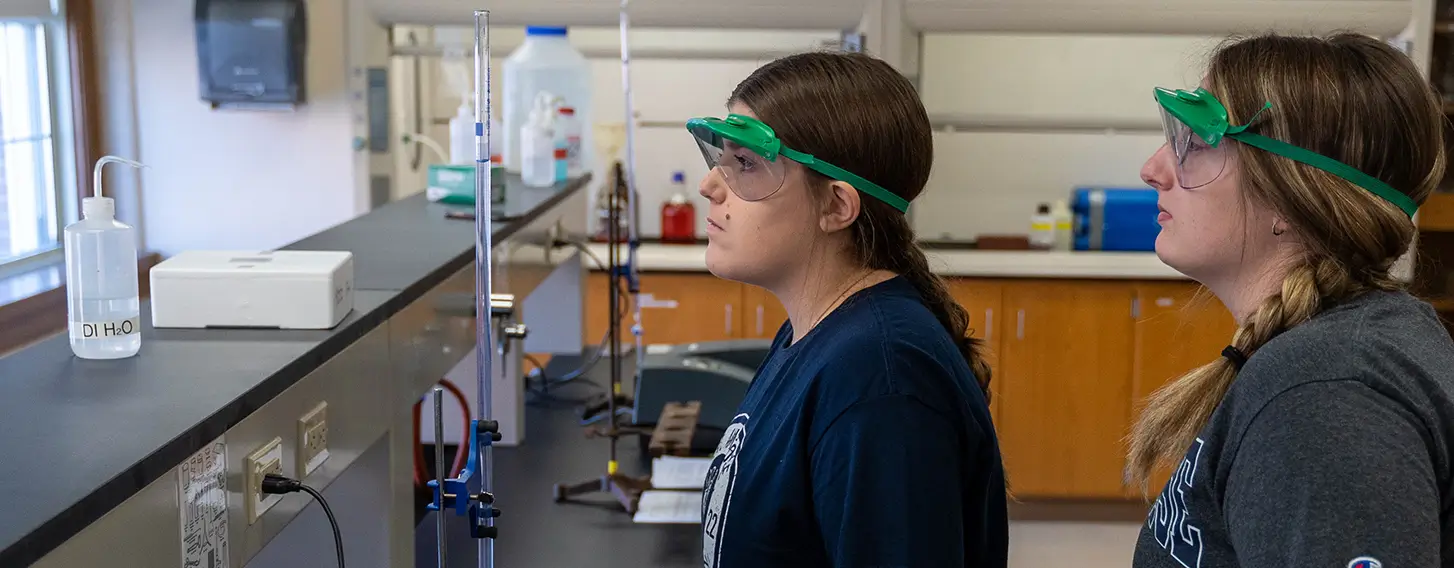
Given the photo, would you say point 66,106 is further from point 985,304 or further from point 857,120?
point 857,120

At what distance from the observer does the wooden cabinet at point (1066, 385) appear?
4.05 m

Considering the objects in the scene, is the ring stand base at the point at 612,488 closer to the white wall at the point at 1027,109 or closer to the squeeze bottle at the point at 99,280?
the squeeze bottle at the point at 99,280

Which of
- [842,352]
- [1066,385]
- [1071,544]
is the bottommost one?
[1071,544]

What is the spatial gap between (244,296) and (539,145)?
139cm

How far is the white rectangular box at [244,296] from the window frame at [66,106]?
89.7 inches

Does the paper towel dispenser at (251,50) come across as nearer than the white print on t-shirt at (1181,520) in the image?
No

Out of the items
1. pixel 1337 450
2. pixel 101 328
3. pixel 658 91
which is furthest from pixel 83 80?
pixel 1337 450

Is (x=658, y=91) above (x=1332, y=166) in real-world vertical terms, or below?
above

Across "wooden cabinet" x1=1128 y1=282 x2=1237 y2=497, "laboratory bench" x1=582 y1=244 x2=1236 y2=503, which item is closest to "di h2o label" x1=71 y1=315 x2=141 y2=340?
"laboratory bench" x1=582 y1=244 x2=1236 y2=503

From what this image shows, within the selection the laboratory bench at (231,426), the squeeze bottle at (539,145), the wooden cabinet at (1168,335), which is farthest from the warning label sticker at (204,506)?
the wooden cabinet at (1168,335)

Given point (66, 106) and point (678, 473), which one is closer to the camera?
point (678, 473)

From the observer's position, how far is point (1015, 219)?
4.78 metres

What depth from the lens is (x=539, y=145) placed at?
2762 mm

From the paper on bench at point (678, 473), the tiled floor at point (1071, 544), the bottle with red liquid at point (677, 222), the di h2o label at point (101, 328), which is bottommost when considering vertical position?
the tiled floor at point (1071, 544)
